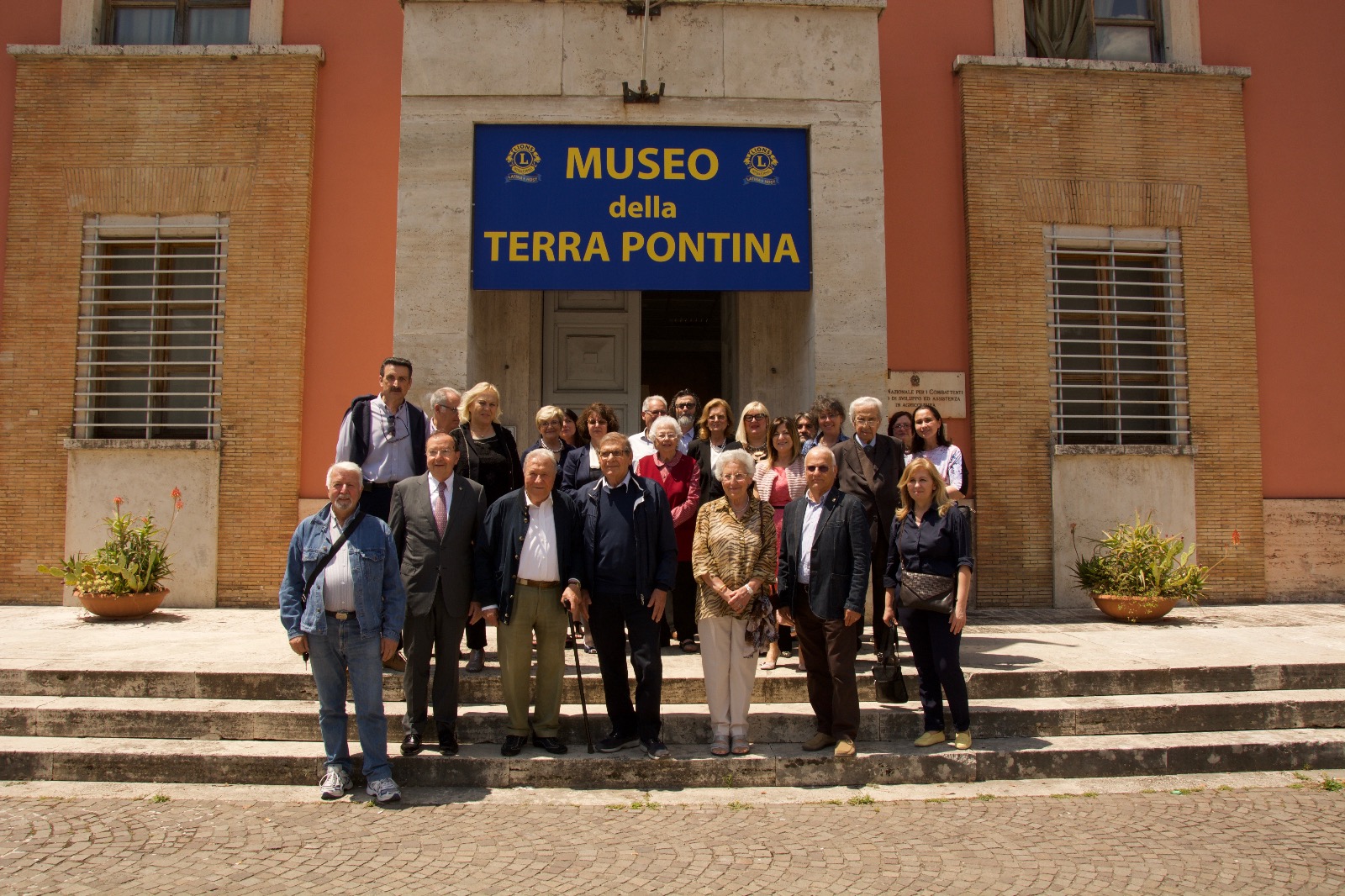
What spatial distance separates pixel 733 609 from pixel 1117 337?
7198mm

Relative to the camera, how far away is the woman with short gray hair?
17.3ft

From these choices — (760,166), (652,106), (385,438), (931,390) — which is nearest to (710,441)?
(385,438)

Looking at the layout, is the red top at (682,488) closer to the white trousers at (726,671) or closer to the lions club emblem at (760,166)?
the white trousers at (726,671)

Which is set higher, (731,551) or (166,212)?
(166,212)

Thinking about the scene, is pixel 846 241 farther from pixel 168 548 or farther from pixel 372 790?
pixel 168 548

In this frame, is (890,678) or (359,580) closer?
(359,580)

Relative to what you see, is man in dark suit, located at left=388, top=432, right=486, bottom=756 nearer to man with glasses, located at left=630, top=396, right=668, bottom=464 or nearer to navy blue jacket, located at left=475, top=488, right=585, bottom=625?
navy blue jacket, located at left=475, top=488, right=585, bottom=625

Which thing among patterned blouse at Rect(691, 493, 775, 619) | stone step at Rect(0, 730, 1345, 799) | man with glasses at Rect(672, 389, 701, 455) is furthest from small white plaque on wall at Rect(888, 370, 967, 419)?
stone step at Rect(0, 730, 1345, 799)

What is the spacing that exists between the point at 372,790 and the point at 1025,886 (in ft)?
10.6

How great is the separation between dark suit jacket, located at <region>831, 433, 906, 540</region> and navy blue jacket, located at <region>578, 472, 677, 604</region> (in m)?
1.39

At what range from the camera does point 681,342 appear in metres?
15.7

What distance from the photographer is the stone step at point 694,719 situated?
5566 millimetres

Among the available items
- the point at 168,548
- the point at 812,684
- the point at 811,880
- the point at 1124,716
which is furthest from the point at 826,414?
the point at 168,548

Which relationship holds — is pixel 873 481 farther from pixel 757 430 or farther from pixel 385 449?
pixel 385 449
